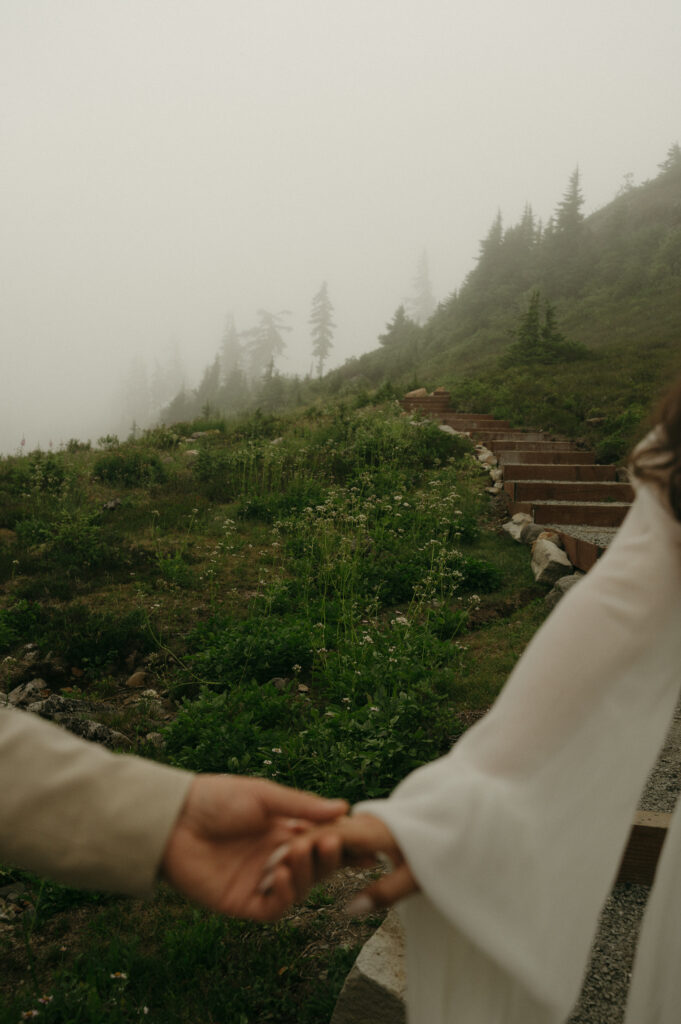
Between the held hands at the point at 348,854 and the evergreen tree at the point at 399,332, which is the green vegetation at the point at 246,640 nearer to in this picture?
the held hands at the point at 348,854

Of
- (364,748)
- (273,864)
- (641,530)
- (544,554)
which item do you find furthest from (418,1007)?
(544,554)

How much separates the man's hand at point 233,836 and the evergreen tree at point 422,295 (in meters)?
83.1

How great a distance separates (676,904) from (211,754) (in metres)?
2.49

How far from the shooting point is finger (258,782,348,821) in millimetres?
1314

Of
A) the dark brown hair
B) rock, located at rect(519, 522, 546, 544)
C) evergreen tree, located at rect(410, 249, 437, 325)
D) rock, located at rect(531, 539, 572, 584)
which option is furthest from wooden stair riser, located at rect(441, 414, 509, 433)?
evergreen tree, located at rect(410, 249, 437, 325)

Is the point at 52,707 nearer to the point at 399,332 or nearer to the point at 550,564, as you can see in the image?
the point at 550,564

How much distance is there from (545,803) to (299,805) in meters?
0.53

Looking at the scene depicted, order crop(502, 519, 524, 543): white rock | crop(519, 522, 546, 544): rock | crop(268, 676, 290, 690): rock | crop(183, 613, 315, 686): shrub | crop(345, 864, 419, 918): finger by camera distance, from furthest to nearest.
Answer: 1. crop(502, 519, 524, 543): white rock
2. crop(519, 522, 546, 544): rock
3. crop(183, 613, 315, 686): shrub
4. crop(268, 676, 290, 690): rock
5. crop(345, 864, 419, 918): finger

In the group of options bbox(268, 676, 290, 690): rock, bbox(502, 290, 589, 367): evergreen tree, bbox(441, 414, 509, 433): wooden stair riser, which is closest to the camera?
bbox(268, 676, 290, 690): rock

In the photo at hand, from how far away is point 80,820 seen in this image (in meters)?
1.30

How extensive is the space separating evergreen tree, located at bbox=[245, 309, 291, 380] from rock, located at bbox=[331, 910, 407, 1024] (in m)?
76.9

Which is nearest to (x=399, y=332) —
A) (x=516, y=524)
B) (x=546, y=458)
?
(x=546, y=458)

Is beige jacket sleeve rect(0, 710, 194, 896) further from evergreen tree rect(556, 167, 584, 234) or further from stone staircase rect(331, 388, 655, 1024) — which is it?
evergreen tree rect(556, 167, 584, 234)

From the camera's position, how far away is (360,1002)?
6.56 feet
